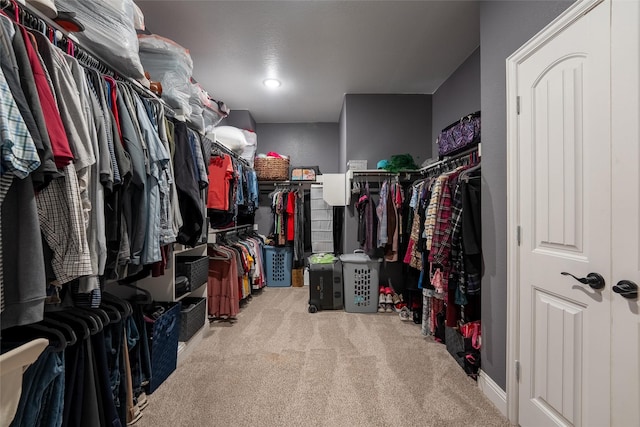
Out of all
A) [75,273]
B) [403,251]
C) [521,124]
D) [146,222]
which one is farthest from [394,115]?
[75,273]

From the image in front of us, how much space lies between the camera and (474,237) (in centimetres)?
174

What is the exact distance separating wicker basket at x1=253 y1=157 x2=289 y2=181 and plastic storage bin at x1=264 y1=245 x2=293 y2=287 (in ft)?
3.57

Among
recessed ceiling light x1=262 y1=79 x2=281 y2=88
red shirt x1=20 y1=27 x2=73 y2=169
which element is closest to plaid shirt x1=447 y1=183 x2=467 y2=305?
red shirt x1=20 y1=27 x2=73 y2=169

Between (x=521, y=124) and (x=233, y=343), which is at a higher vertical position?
(x=521, y=124)

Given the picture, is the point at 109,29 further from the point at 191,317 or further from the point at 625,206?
the point at 625,206

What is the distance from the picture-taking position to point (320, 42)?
2.37 m

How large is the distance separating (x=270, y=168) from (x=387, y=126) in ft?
5.79

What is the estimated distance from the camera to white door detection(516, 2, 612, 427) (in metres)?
1.05

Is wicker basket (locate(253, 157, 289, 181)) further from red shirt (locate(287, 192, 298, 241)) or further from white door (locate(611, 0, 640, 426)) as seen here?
white door (locate(611, 0, 640, 426))

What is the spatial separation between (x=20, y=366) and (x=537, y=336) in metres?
1.97

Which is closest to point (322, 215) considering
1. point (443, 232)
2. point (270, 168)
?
point (270, 168)

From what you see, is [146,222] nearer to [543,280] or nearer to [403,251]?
[543,280]

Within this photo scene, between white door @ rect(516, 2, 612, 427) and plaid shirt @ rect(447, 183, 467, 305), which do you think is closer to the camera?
white door @ rect(516, 2, 612, 427)

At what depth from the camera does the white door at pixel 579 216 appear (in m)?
0.96
